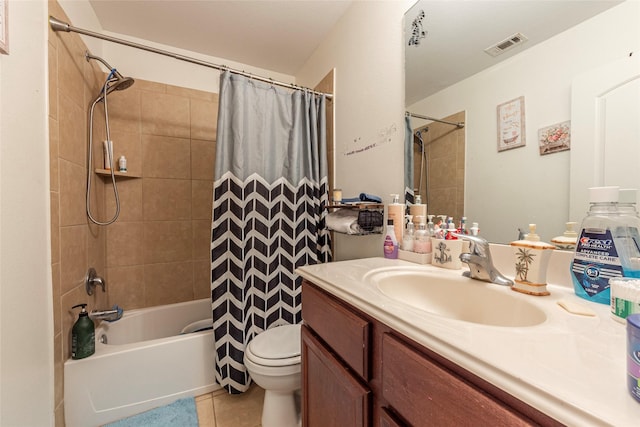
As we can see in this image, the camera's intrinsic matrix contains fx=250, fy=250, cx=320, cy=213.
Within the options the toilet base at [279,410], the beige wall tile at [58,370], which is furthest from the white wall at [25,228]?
the toilet base at [279,410]

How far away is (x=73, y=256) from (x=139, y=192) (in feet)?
2.26

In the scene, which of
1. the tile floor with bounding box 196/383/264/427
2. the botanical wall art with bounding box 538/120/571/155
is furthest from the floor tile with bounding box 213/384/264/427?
the botanical wall art with bounding box 538/120/571/155

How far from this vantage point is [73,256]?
4.33 feet

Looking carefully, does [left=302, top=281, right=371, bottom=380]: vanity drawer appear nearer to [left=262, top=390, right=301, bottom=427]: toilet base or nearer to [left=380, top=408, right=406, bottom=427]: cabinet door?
[left=380, top=408, right=406, bottom=427]: cabinet door

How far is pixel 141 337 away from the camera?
178 cm

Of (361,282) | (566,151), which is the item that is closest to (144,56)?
(361,282)

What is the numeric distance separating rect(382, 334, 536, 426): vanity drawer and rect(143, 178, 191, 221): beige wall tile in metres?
1.94

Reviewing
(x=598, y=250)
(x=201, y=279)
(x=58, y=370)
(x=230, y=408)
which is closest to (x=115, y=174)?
(x=201, y=279)

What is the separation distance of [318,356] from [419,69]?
49.9 inches

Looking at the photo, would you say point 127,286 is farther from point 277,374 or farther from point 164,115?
point 277,374

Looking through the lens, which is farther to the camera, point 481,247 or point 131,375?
point 131,375

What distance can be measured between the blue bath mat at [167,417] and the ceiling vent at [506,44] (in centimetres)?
211

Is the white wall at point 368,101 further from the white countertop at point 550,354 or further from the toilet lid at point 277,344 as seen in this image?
the white countertop at point 550,354

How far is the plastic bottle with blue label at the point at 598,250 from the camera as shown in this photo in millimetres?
583
